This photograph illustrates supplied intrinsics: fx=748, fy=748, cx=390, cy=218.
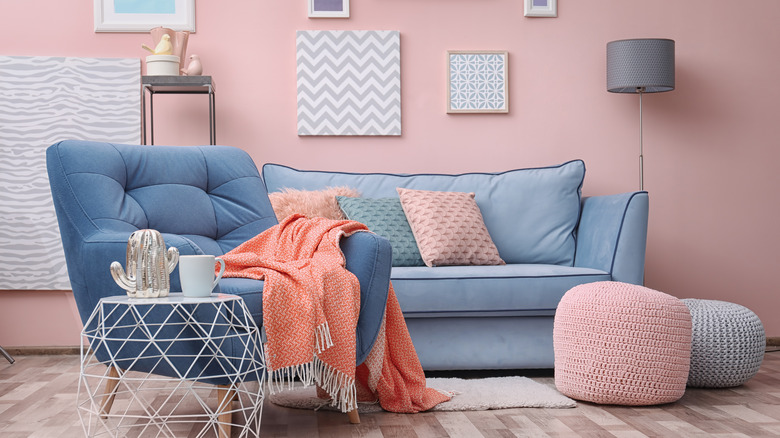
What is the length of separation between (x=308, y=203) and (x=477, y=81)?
4.19 feet

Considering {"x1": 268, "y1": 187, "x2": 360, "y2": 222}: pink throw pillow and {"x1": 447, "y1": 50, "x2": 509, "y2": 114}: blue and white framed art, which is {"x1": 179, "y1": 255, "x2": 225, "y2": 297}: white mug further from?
{"x1": 447, "y1": 50, "x2": 509, "y2": 114}: blue and white framed art

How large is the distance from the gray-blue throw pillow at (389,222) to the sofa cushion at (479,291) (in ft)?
0.88

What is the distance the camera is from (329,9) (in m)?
3.94

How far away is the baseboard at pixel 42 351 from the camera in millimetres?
3760

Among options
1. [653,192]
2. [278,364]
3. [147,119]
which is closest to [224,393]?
[278,364]

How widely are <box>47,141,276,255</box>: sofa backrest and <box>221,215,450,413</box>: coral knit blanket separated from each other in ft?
0.62

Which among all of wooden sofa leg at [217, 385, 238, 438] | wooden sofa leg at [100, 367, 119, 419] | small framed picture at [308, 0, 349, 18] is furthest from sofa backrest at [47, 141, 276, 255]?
small framed picture at [308, 0, 349, 18]

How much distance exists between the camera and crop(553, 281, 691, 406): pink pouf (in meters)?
2.49

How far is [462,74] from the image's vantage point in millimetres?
3988

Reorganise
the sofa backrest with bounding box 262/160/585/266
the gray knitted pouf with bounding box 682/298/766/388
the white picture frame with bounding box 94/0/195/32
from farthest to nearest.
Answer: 1. the white picture frame with bounding box 94/0/195/32
2. the sofa backrest with bounding box 262/160/585/266
3. the gray knitted pouf with bounding box 682/298/766/388

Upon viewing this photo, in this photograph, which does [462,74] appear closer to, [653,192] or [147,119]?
[653,192]

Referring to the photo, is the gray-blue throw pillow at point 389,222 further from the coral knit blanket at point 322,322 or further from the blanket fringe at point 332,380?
the blanket fringe at point 332,380

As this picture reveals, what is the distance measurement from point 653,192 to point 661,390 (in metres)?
1.78

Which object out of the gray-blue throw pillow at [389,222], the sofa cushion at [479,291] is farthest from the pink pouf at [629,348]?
the gray-blue throw pillow at [389,222]
